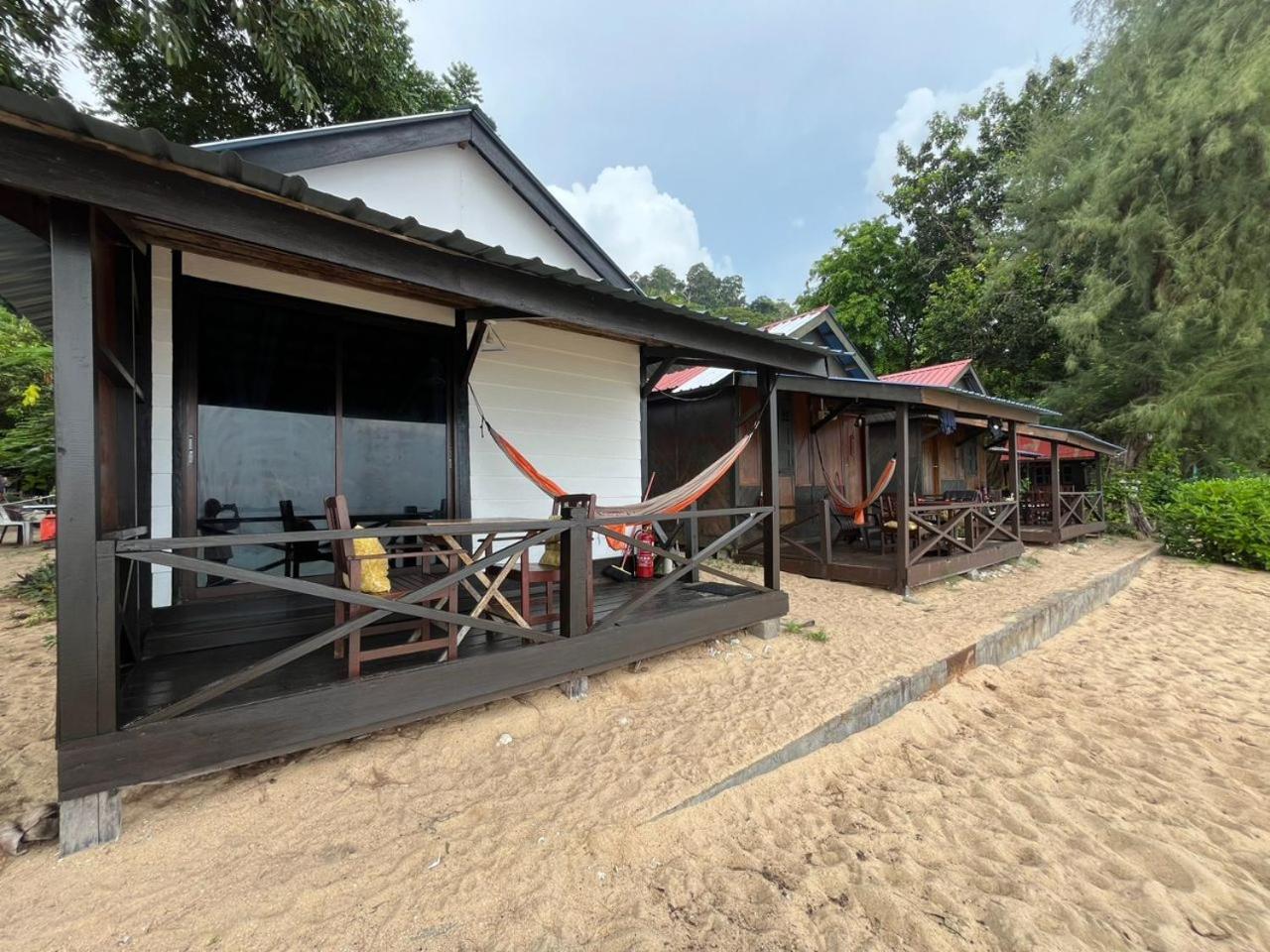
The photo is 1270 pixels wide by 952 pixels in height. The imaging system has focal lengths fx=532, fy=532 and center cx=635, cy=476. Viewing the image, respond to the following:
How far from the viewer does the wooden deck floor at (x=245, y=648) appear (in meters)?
2.18

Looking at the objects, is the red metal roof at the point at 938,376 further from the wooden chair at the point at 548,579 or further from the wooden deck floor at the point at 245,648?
the wooden chair at the point at 548,579

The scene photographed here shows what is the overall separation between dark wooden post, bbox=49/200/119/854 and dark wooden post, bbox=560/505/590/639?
5.65 feet

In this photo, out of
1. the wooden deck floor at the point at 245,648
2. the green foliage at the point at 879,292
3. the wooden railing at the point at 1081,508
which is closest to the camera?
the wooden deck floor at the point at 245,648

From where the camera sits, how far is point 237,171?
1.73 metres

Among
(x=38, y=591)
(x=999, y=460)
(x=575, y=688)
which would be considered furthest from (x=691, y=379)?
(x=999, y=460)

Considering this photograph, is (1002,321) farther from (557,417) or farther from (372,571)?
(372,571)

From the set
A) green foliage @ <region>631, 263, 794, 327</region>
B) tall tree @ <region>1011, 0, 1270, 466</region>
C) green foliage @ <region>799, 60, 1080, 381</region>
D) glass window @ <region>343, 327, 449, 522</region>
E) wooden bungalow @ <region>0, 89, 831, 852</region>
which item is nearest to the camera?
wooden bungalow @ <region>0, 89, 831, 852</region>

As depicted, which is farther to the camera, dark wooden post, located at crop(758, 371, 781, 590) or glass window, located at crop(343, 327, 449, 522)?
dark wooden post, located at crop(758, 371, 781, 590)

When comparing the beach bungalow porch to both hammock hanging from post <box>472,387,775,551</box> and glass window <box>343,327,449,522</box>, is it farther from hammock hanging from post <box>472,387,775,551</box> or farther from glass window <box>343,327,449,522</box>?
glass window <box>343,327,449,522</box>

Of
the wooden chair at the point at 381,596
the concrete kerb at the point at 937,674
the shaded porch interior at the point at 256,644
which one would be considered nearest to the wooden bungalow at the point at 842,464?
the concrete kerb at the point at 937,674

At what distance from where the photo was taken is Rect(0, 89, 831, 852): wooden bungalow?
5.60 feet

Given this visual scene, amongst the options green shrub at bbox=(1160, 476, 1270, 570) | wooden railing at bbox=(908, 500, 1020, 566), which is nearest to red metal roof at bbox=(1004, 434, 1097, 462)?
green shrub at bbox=(1160, 476, 1270, 570)

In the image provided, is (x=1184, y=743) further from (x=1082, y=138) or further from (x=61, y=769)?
(x=1082, y=138)

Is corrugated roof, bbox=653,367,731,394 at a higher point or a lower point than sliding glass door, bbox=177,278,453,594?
higher
